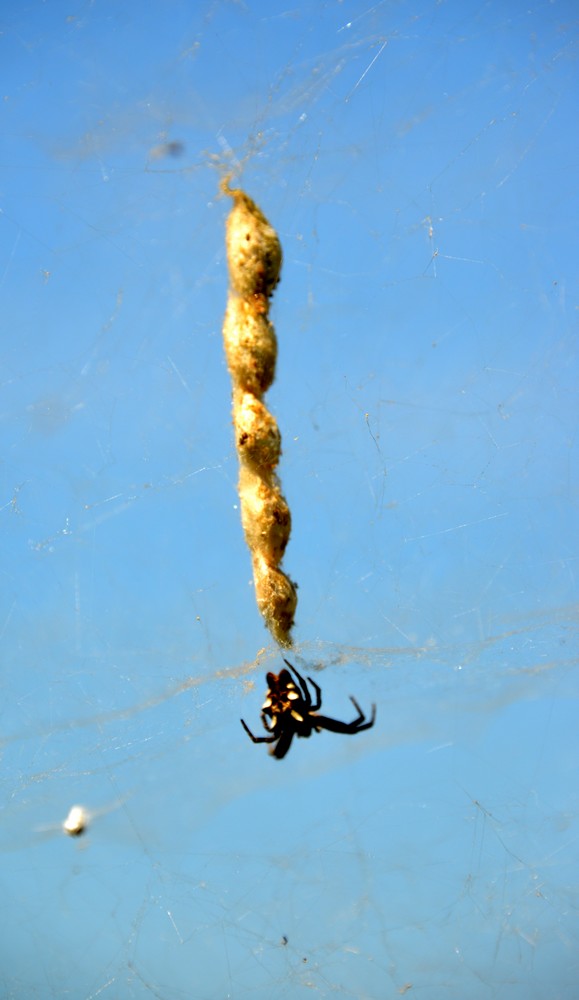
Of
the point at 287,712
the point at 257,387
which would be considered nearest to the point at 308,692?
the point at 287,712

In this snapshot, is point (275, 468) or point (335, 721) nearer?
point (275, 468)

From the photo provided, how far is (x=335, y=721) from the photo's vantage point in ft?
21.0

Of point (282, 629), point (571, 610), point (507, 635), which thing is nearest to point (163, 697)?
point (282, 629)

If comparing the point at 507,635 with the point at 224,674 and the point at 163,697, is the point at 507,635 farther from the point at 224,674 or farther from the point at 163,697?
the point at 163,697

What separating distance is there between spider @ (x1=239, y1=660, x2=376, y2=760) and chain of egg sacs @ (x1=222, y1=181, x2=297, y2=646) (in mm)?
579

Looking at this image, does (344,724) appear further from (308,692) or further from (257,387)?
(257,387)

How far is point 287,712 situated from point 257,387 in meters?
1.93

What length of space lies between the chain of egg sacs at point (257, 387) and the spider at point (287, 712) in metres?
0.58

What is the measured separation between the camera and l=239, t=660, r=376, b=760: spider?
612 cm

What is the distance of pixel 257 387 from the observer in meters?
5.53

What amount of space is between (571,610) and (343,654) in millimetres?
1742

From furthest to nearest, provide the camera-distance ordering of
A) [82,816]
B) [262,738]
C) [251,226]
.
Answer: [82,816] < [262,738] < [251,226]

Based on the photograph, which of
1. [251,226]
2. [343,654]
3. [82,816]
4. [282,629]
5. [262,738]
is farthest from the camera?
[82,816]

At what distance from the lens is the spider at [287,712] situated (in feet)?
20.1
